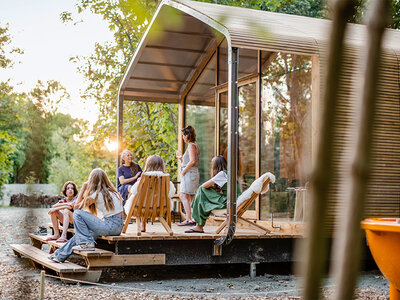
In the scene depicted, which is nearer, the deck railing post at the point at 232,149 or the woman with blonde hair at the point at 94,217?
the woman with blonde hair at the point at 94,217

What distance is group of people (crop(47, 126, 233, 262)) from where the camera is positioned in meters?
6.91

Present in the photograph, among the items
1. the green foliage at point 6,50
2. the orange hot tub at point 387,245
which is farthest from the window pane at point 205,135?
the green foliage at point 6,50

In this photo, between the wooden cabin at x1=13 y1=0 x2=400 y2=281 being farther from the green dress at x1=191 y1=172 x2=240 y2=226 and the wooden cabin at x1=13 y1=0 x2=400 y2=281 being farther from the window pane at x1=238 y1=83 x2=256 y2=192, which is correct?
the green dress at x1=191 y1=172 x2=240 y2=226

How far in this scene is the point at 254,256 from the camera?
7.53m

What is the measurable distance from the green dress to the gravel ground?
0.79m

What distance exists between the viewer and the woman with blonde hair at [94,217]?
684 cm

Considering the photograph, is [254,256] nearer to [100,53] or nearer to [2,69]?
[2,69]

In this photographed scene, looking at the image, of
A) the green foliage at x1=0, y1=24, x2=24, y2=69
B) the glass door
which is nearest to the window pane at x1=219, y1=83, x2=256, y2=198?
the glass door

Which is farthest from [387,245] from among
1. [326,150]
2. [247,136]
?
[247,136]

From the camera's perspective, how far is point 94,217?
6.99 m

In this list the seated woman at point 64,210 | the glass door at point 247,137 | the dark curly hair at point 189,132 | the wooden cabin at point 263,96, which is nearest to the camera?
the wooden cabin at point 263,96

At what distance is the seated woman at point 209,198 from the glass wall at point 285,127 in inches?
55.6

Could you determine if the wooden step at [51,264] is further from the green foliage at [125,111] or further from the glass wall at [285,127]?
the green foliage at [125,111]

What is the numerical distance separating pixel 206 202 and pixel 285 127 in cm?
215
